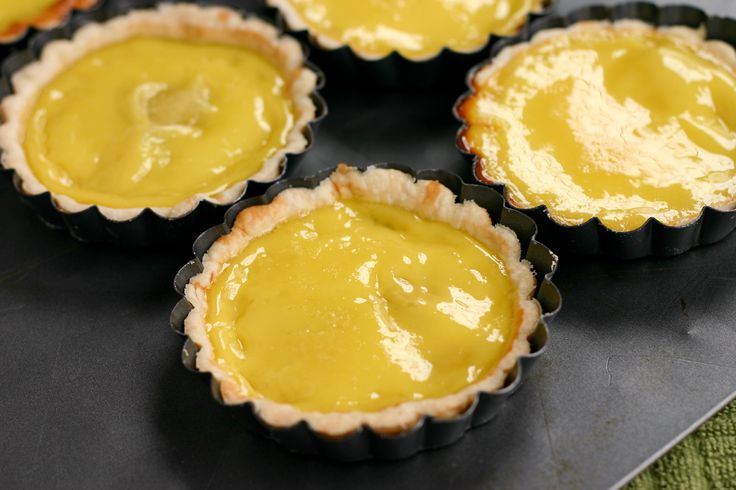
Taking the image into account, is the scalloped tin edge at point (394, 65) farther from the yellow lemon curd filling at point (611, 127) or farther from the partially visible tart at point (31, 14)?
the partially visible tart at point (31, 14)

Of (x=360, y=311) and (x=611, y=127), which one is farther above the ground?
(x=611, y=127)

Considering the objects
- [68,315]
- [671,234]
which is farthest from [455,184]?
[68,315]

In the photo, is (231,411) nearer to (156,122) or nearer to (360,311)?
(360,311)

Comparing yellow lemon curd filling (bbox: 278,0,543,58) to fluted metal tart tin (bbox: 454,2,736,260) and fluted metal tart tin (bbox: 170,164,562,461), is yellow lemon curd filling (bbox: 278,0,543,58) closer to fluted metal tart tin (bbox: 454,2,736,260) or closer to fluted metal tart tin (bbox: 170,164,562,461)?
fluted metal tart tin (bbox: 454,2,736,260)

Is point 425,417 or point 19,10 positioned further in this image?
point 19,10

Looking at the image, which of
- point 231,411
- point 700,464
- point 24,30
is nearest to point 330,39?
point 24,30

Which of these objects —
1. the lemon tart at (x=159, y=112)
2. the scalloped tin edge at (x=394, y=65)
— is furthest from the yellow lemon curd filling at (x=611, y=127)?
the lemon tart at (x=159, y=112)

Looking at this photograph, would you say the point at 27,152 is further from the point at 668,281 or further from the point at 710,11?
the point at 710,11
